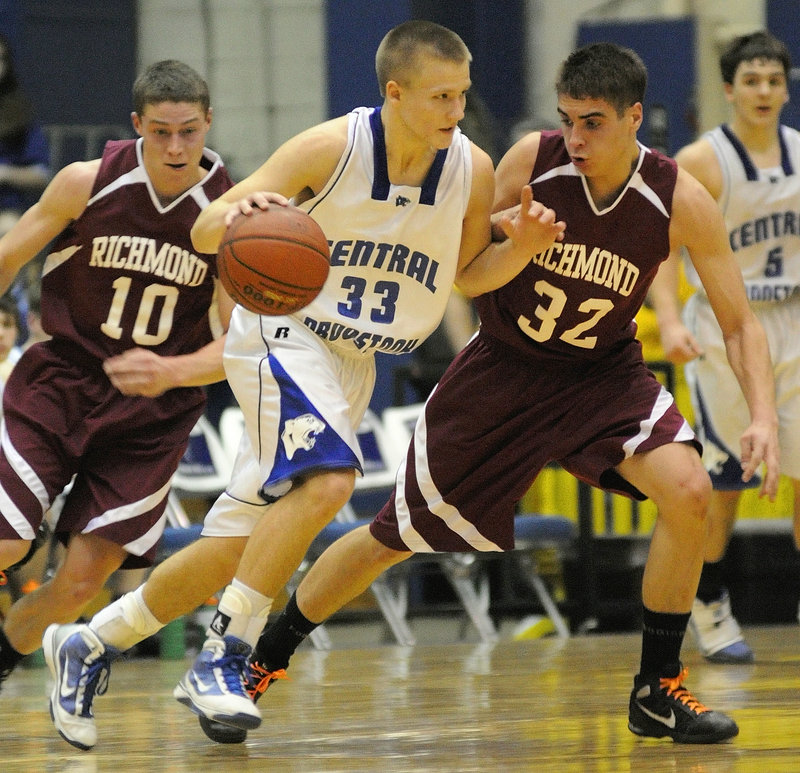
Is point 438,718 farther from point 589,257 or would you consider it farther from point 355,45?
point 355,45

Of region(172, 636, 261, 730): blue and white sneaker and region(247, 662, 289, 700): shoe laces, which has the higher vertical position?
region(172, 636, 261, 730): blue and white sneaker

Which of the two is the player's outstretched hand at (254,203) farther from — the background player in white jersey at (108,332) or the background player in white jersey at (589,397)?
the background player in white jersey at (108,332)

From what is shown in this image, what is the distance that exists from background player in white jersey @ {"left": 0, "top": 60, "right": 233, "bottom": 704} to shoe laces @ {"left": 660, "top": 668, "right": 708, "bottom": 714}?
1.65 m

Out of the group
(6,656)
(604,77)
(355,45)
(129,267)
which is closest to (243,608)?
(6,656)

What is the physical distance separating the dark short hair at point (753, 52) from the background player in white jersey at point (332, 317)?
7.74 ft

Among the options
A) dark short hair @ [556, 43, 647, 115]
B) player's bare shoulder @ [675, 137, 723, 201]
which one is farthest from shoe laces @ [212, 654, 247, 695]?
player's bare shoulder @ [675, 137, 723, 201]

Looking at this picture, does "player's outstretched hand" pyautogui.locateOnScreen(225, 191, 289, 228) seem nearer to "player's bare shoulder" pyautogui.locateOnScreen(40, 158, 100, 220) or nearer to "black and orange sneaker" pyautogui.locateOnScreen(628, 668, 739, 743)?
"player's bare shoulder" pyautogui.locateOnScreen(40, 158, 100, 220)

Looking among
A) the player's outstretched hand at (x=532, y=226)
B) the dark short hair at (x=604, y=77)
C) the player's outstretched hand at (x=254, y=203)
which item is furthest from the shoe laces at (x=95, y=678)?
the dark short hair at (x=604, y=77)

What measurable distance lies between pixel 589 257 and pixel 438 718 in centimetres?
141

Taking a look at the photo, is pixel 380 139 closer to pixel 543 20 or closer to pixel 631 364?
pixel 631 364

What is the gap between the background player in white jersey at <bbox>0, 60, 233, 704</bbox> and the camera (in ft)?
15.9

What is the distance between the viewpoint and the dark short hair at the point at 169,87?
480cm

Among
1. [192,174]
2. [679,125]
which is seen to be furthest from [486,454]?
[679,125]

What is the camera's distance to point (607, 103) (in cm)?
418
